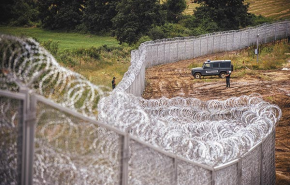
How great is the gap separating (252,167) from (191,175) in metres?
2.83

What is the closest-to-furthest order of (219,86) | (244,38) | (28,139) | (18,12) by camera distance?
1. (28,139)
2. (219,86)
3. (244,38)
4. (18,12)

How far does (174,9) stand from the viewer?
6888 centimetres

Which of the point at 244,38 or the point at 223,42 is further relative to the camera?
the point at 244,38

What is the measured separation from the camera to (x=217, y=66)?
119 ft

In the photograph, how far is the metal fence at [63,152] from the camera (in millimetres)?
3553

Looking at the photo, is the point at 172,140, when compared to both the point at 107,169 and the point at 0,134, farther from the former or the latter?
the point at 0,134

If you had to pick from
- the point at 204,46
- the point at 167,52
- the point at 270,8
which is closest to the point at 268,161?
the point at 167,52

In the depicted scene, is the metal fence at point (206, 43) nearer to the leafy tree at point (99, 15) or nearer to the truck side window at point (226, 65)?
the truck side window at point (226, 65)

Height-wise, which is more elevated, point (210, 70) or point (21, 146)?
point (21, 146)

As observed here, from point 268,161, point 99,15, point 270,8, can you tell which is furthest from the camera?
point 270,8

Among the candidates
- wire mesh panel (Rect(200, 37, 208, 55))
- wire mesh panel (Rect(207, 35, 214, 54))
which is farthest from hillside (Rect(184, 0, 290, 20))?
wire mesh panel (Rect(200, 37, 208, 55))

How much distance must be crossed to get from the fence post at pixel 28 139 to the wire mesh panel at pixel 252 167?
205 inches

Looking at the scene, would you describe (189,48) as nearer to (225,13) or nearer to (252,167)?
(225,13)

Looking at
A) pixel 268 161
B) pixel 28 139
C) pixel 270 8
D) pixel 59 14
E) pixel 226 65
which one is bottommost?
pixel 226 65
